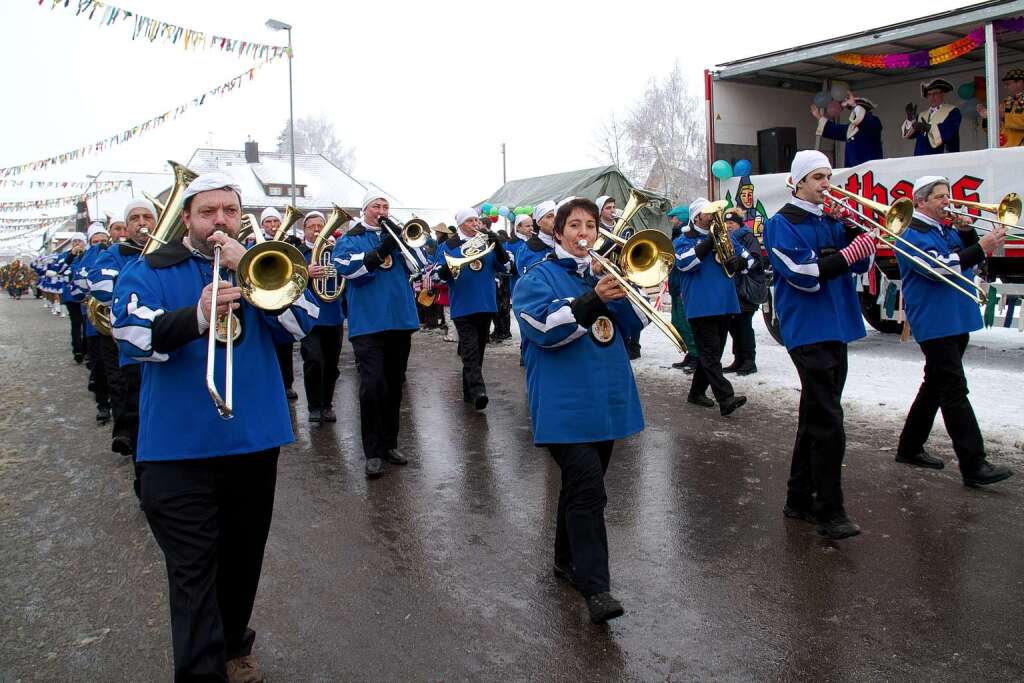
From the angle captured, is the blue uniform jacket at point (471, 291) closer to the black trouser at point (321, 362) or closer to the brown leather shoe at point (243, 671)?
the black trouser at point (321, 362)

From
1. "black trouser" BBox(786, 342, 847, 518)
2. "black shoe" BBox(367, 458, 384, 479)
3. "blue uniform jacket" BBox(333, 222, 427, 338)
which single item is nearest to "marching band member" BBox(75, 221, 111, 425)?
"blue uniform jacket" BBox(333, 222, 427, 338)

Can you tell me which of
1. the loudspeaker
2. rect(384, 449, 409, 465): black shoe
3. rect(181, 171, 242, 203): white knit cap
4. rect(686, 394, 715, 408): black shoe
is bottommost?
rect(384, 449, 409, 465): black shoe

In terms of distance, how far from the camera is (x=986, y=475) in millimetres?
5477

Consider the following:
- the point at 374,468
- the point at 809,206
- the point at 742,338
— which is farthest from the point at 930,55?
the point at 374,468

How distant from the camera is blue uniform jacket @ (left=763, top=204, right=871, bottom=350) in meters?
4.79

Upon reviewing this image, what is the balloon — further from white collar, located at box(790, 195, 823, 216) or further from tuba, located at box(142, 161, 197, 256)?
tuba, located at box(142, 161, 197, 256)

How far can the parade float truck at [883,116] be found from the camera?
9531mm

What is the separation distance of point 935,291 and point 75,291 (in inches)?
397

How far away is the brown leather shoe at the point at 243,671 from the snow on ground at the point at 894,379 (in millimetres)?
5241

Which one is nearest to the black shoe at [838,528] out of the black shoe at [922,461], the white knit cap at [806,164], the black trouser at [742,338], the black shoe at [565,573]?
the black shoe at [565,573]

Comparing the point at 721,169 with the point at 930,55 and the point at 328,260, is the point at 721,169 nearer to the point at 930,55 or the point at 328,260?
the point at 930,55

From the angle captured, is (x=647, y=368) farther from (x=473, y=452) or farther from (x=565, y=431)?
(x=565, y=431)

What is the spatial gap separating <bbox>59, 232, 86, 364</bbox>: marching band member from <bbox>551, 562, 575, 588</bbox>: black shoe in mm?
8185

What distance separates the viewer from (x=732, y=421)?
784 centimetres
